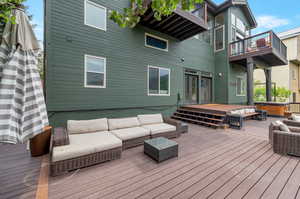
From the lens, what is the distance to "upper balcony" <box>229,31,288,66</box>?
737 centimetres

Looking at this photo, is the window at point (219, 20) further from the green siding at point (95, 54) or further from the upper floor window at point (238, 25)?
the green siding at point (95, 54)

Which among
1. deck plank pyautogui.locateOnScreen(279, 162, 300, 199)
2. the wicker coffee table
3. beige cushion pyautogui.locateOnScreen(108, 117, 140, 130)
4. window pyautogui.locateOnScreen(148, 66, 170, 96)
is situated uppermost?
window pyautogui.locateOnScreen(148, 66, 170, 96)

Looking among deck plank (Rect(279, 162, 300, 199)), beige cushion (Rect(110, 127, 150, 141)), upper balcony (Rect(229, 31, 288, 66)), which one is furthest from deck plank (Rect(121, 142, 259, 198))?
upper balcony (Rect(229, 31, 288, 66))

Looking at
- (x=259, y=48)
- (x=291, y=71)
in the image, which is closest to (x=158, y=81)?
(x=259, y=48)

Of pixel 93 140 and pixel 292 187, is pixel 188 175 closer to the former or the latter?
pixel 292 187

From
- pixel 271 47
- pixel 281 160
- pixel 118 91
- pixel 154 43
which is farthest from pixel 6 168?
pixel 271 47

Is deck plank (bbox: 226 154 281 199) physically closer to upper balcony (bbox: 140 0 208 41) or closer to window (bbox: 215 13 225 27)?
upper balcony (bbox: 140 0 208 41)

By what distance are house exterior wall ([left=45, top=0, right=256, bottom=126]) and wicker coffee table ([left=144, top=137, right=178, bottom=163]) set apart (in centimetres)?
294

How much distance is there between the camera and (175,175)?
7.64ft

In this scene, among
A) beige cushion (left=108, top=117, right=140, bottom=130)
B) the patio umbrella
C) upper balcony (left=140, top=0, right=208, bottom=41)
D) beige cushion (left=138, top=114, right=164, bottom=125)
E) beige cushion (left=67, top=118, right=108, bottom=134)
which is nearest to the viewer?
the patio umbrella

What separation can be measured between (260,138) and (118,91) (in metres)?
5.66

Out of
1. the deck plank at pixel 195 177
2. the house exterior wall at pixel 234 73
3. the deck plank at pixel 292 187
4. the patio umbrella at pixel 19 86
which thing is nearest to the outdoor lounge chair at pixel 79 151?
the patio umbrella at pixel 19 86

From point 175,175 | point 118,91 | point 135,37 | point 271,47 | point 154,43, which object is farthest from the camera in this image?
point 271,47

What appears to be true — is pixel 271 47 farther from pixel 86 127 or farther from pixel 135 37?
pixel 86 127
